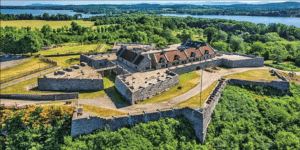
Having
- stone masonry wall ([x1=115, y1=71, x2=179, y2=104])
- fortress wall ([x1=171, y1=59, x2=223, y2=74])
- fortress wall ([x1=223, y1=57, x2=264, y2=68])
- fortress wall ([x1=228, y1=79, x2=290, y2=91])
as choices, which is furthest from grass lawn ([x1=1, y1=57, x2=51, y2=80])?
fortress wall ([x1=223, y1=57, x2=264, y2=68])

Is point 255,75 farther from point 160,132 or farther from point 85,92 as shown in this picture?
point 85,92

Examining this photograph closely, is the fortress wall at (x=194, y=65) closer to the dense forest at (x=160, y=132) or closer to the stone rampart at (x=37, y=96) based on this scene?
the dense forest at (x=160, y=132)

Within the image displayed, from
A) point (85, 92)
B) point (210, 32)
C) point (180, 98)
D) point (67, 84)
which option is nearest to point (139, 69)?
point (85, 92)

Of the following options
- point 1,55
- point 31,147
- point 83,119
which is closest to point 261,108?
point 83,119

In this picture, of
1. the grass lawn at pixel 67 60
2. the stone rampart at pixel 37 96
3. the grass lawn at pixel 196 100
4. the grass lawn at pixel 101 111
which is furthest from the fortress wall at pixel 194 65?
the grass lawn at pixel 67 60

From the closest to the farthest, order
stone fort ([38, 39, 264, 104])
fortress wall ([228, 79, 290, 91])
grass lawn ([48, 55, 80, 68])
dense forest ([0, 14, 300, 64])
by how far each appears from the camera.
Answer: stone fort ([38, 39, 264, 104]) → fortress wall ([228, 79, 290, 91]) → grass lawn ([48, 55, 80, 68]) → dense forest ([0, 14, 300, 64])

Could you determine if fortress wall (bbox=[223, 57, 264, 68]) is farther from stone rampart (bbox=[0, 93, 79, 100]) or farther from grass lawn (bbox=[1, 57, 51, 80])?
grass lawn (bbox=[1, 57, 51, 80])
